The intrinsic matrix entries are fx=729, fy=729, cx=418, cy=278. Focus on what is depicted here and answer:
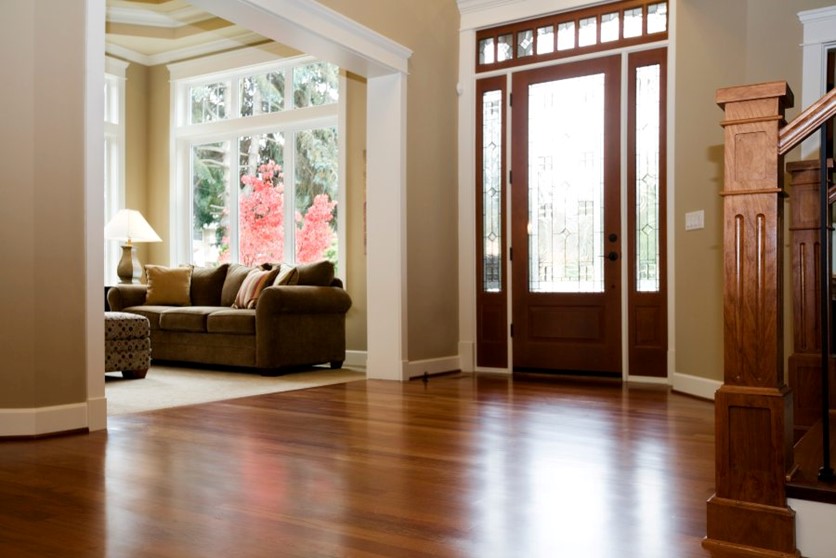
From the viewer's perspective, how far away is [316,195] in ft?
24.2

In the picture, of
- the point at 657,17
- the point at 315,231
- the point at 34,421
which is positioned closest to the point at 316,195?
the point at 315,231

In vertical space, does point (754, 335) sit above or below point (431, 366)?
above

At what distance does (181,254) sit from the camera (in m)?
8.36

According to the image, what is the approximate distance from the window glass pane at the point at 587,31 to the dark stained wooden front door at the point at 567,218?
7.1 inches

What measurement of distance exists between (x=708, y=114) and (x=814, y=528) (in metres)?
3.48

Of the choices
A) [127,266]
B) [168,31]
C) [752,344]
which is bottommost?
[752,344]

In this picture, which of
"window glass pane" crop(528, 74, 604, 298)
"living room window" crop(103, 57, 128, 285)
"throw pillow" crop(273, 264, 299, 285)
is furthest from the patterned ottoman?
"window glass pane" crop(528, 74, 604, 298)

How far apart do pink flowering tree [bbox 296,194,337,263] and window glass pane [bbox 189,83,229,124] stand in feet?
5.45

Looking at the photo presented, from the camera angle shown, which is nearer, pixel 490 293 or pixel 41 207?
pixel 41 207

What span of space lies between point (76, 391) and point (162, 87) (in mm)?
5905

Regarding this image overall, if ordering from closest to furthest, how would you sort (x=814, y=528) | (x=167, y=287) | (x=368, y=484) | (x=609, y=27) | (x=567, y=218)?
(x=814, y=528)
(x=368, y=484)
(x=609, y=27)
(x=567, y=218)
(x=167, y=287)

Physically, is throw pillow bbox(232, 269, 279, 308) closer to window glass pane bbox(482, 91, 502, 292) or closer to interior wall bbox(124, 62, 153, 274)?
window glass pane bbox(482, 91, 502, 292)

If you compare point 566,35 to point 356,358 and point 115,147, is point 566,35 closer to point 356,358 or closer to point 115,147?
point 356,358

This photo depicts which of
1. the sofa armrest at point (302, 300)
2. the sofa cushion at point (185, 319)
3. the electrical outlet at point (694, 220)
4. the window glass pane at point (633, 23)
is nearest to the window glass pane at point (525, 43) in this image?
the window glass pane at point (633, 23)
